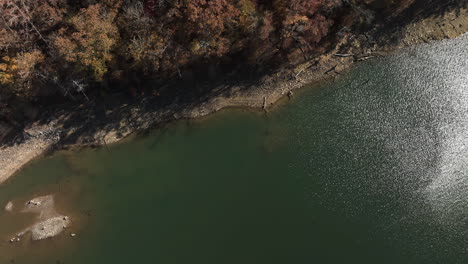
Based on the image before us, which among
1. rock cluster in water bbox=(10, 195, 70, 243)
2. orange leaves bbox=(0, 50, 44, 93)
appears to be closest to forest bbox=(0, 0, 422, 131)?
orange leaves bbox=(0, 50, 44, 93)

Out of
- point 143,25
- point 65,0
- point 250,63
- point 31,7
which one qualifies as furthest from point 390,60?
point 31,7

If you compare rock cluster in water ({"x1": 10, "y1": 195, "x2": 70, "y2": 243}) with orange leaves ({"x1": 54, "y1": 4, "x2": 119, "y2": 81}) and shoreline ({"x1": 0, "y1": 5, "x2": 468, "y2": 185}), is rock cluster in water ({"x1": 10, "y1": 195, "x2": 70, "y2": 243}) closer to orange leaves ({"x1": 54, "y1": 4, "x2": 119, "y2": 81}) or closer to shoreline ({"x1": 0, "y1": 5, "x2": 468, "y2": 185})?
shoreline ({"x1": 0, "y1": 5, "x2": 468, "y2": 185})

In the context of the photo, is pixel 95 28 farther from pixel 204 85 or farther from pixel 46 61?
pixel 204 85

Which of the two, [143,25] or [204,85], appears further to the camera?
[204,85]

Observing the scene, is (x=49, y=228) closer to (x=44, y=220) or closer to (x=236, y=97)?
(x=44, y=220)

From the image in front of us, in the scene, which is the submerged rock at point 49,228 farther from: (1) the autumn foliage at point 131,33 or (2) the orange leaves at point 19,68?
(2) the orange leaves at point 19,68

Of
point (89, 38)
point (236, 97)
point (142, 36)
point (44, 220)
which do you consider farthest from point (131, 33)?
point (44, 220)
